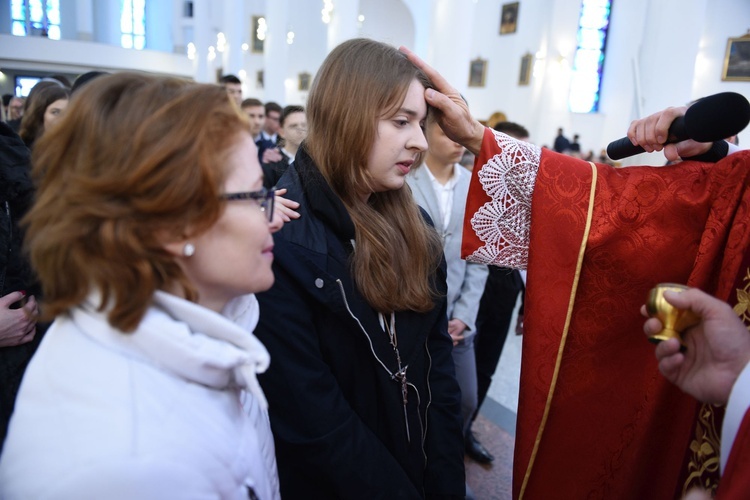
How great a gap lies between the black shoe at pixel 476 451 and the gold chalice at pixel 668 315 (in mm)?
2112

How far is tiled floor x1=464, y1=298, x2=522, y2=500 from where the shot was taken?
2.60m

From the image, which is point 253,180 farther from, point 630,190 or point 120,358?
point 630,190

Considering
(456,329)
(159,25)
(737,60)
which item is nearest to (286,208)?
(456,329)

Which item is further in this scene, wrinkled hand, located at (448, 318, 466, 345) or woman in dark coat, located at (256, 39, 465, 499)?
wrinkled hand, located at (448, 318, 466, 345)

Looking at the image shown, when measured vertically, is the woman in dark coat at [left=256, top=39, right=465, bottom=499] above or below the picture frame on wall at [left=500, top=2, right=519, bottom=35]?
below

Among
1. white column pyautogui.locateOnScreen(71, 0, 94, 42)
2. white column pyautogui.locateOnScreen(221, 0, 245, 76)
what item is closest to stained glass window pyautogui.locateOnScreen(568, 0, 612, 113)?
white column pyautogui.locateOnScreen(221, 0, 245, 76)

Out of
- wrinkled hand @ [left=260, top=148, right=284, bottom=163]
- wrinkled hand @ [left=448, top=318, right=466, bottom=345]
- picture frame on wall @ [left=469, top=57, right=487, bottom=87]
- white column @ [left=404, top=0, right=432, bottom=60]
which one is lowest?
wrinkled hand @ [left=448, top=318, right=466, bottom=345]

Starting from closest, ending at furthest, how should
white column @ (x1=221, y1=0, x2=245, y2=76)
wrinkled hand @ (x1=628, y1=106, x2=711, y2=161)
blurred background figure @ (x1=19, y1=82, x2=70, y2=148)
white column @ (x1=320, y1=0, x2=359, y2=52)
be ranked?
wrinkled hand @ (x1=628, y1=106, x2=711, y2=161)
blurred background figure @ (x1=19, y1=82, x2=70, y2=148)
white column @ (x1=320, y1=0, x2=359, y2=52)
white column @ (x1=221, y1=0, x2=245, y2=76)

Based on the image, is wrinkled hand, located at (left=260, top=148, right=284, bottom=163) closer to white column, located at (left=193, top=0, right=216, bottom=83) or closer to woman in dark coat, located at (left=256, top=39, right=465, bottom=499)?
woman in dark coat, located at (left=256, top=39, right=465, bottom=499)

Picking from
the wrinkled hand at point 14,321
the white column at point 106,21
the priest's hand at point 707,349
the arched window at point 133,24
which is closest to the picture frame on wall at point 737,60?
the priest's hand at point 707,349

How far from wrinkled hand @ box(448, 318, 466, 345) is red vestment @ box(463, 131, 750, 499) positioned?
1.11 m

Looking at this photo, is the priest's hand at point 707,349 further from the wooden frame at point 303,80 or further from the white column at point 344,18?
the wooden frame at point 303,80

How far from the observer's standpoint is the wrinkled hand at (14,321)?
5.41 feet

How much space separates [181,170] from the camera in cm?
80
